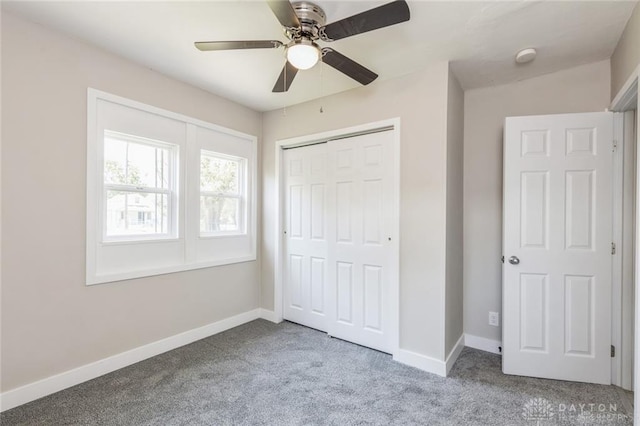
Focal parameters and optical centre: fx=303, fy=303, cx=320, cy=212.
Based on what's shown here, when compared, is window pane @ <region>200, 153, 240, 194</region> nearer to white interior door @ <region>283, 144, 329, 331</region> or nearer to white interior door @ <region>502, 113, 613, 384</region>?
white interior door @ <region>283, 144, 329, 331</region>

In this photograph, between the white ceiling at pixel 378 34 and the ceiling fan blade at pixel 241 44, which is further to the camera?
the white ceiling at pixel 378 34

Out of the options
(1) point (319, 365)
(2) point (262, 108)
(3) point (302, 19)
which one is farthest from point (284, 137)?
(1) point (319, 365)

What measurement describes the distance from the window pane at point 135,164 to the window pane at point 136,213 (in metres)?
0.12

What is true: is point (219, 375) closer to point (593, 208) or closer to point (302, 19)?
point (302, 19)

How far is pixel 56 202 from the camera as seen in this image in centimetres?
219

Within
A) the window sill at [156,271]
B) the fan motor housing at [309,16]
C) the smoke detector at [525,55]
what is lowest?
the window sill at [156,271]

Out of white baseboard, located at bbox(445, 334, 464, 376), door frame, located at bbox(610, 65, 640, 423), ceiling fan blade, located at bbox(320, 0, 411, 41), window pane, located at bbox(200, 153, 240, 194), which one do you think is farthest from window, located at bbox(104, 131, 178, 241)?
door frame, located at bbox(610, 65, 640, 423)

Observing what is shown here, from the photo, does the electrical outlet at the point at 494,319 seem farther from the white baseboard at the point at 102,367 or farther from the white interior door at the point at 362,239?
the white baseboard at the point at 102,367

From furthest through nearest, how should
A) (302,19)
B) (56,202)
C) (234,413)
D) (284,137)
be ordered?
(284,137)
(56,202)
(234,413)
(302,19)

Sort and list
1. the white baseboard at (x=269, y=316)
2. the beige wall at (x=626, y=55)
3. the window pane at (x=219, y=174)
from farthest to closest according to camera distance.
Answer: the white baseboard at (x=269, y=316) < the window pane at (x=219, y=174) < the beige wall at (x=626, y=55)

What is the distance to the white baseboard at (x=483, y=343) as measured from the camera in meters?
2.86

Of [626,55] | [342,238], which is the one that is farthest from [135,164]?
[626,55]

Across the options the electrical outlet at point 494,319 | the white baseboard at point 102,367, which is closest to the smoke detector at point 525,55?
the electrical outlet at point 494,319

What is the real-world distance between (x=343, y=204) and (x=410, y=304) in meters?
1.15
